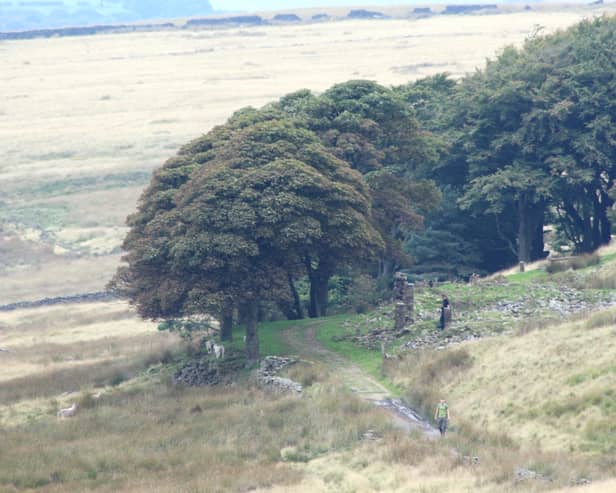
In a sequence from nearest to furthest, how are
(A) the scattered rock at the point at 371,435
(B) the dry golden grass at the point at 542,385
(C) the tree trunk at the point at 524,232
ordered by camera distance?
(B) the dry golden grass at the point at 542,385, (A) the scattered rock at the point at 371,435, (C) the tree trunk at the point at 524,232

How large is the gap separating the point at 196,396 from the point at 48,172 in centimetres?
8887

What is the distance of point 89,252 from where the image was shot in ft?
306

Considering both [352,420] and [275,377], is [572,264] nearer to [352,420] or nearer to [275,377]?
[275,377]

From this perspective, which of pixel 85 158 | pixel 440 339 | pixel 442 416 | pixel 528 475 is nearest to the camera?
pixel 528 475

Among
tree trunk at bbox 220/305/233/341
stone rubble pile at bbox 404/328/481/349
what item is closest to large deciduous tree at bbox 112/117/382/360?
tree trunk at bbox 220/305/233/341

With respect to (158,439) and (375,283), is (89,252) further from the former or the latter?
(158,439)

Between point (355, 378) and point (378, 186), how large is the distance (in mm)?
16345

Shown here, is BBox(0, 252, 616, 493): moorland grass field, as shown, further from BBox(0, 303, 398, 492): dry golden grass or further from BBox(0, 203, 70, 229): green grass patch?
BBox(0, 203, 70, 229): green grass patch

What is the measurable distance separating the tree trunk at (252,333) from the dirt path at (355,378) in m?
1.74

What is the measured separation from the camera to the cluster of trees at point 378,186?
146ft

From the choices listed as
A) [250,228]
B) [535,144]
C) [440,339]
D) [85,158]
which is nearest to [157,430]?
[250,228]

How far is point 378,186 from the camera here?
55.6 metres

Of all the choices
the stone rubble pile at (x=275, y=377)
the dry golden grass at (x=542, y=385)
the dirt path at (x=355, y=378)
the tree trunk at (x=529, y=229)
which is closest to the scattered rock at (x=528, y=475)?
the dry golden grass at (x=542, y=385)

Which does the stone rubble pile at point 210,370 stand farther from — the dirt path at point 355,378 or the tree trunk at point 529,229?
the tree trunk at point 529,229
